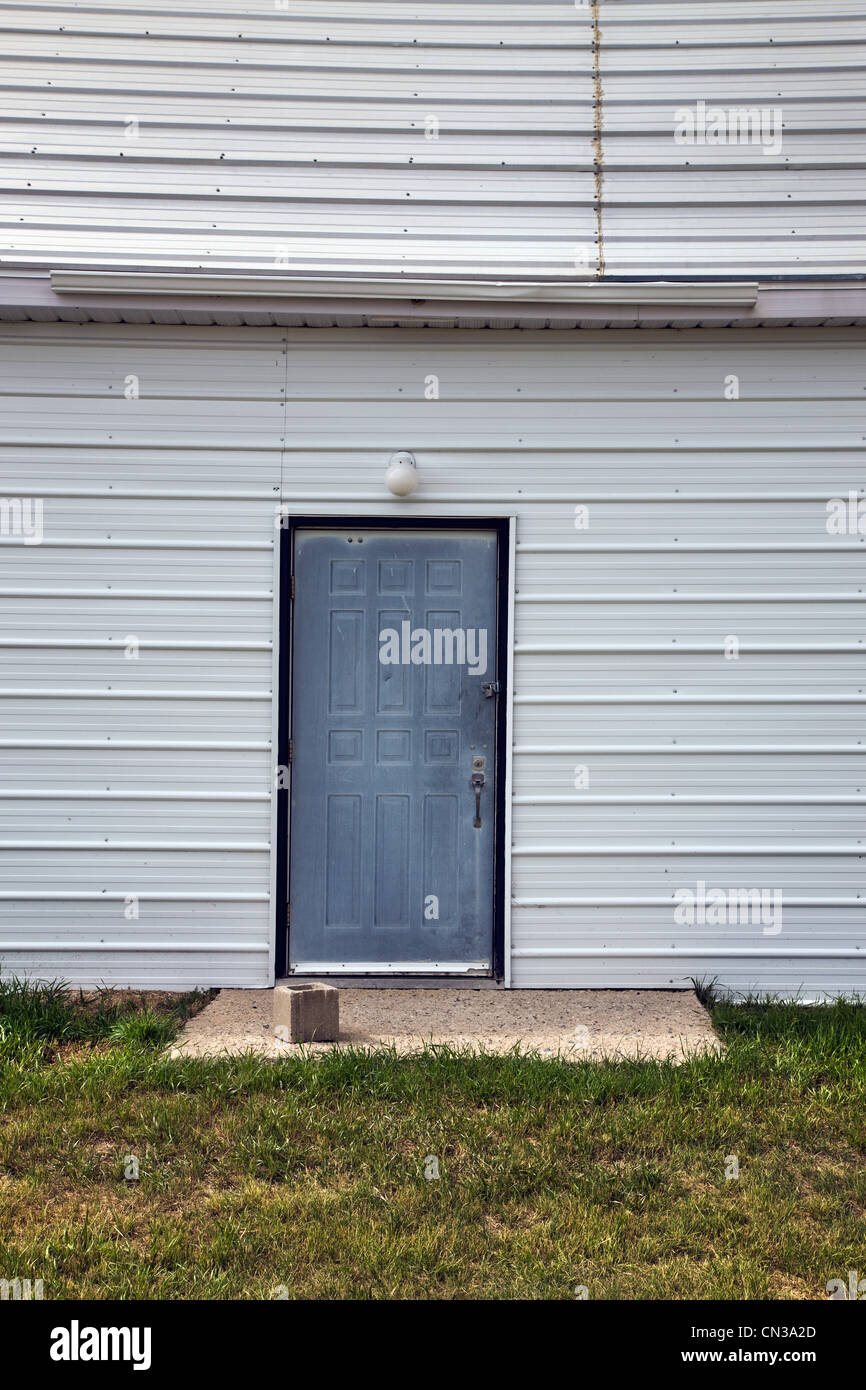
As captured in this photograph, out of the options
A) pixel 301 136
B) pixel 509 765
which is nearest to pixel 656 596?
pixel 509 765

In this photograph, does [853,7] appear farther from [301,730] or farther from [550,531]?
[301,730]

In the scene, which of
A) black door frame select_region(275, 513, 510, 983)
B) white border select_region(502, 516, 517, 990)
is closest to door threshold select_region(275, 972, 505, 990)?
black door frame select_region(275, 513, 510, 983)

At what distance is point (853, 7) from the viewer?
6.12m

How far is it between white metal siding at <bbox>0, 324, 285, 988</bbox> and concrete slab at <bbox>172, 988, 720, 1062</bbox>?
0.66 metres

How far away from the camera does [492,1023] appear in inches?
203

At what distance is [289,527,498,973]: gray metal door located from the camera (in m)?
5.81

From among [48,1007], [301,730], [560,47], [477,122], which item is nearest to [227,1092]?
[48,1007]

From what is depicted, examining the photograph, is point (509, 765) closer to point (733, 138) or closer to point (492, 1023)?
point (492, 1023)

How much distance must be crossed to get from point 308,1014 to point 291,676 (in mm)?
1888

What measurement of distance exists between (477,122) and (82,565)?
11.0 ft

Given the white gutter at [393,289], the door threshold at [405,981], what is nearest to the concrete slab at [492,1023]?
the door threshold at [405,981]

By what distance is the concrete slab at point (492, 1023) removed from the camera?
4812 millimetres

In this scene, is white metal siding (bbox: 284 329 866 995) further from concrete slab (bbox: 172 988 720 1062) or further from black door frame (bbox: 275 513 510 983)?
concrete slab (bbox: 172 988 720 1062)

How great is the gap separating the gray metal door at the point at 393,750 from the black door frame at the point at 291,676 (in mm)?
38
